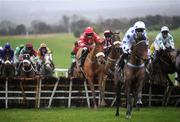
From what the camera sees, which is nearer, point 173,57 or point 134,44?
point 134,44

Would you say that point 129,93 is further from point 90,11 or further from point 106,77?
point 90,11

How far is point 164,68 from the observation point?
957 inches

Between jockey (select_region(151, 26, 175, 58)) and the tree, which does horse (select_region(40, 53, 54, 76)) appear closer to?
jockey (select_region(151, 26, 175, 58))

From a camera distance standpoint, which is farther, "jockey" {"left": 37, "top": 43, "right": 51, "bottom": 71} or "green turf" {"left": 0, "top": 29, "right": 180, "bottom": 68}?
"green turf" {"left": 0, "top": 29, "right": 180, "bottom": 68}

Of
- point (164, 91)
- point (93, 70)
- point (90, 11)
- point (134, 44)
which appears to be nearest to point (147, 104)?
point (164, 91)

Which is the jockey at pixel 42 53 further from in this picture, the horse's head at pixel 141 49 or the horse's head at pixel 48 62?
the horse's head at pixel 141 49

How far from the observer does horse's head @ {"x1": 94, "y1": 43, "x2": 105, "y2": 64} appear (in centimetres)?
2266

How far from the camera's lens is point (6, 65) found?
2544 centimetres

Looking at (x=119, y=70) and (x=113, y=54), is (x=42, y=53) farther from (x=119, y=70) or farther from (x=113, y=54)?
(x=119, y=70)

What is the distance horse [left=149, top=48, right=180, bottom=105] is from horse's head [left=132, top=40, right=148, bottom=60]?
18.9 feet

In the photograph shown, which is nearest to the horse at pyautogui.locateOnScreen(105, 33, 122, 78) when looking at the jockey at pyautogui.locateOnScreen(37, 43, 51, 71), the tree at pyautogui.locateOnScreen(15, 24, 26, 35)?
the jockey at pyautogui.locateOnScreen(37, 43, 51, 71)

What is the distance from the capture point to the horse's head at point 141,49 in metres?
17.6

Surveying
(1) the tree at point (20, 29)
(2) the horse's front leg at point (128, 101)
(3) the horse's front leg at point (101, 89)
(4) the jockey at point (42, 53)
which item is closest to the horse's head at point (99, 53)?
(3) the horse's front leg at point (101, 89)

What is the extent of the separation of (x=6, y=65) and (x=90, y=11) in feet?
129
